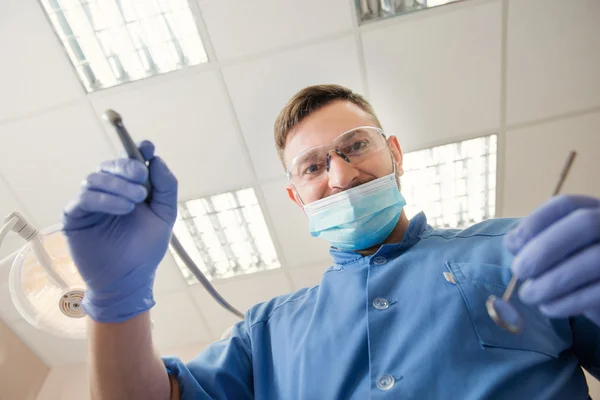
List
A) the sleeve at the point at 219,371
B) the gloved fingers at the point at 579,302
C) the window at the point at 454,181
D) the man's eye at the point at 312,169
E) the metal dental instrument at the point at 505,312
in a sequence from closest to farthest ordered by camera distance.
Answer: the gloved fingers at the point at 579,302 → the metal dental instrument at the point at 505,312 → the sleeve at the point at 219,371 → the man's eye at the point at 312,169 → the window at the point at 454,181

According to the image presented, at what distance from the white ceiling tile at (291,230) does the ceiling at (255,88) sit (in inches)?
0.7

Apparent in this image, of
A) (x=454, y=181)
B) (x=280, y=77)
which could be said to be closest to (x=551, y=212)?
(x=280, y=77)

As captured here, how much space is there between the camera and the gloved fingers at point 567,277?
0.66 meters

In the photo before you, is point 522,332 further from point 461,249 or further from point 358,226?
point 358,226

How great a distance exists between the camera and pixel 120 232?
2.98ft

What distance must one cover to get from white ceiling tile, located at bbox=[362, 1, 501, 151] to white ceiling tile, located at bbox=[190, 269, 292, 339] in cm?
128

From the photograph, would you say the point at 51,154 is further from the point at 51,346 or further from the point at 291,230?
the point at 51,346

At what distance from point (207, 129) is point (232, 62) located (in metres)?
0.38

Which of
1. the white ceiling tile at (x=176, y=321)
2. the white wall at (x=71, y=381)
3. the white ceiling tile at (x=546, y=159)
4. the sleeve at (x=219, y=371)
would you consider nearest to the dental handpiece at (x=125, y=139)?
the sleeve at (x=219, y=371)

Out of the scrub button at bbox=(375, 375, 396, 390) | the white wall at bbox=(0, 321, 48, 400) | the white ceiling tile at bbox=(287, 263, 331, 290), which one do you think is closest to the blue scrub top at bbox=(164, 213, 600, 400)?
the scrub button at bbox=(375, 375, 396, 390)

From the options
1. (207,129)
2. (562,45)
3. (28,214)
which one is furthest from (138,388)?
(562,45)

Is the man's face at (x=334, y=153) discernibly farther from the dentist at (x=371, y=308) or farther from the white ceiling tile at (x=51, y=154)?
the white ceiling tile at (x=51, y=154)

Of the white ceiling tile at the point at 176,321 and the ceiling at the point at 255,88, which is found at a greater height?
the ceiling at the point at 255,88

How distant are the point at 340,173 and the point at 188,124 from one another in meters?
1.02
